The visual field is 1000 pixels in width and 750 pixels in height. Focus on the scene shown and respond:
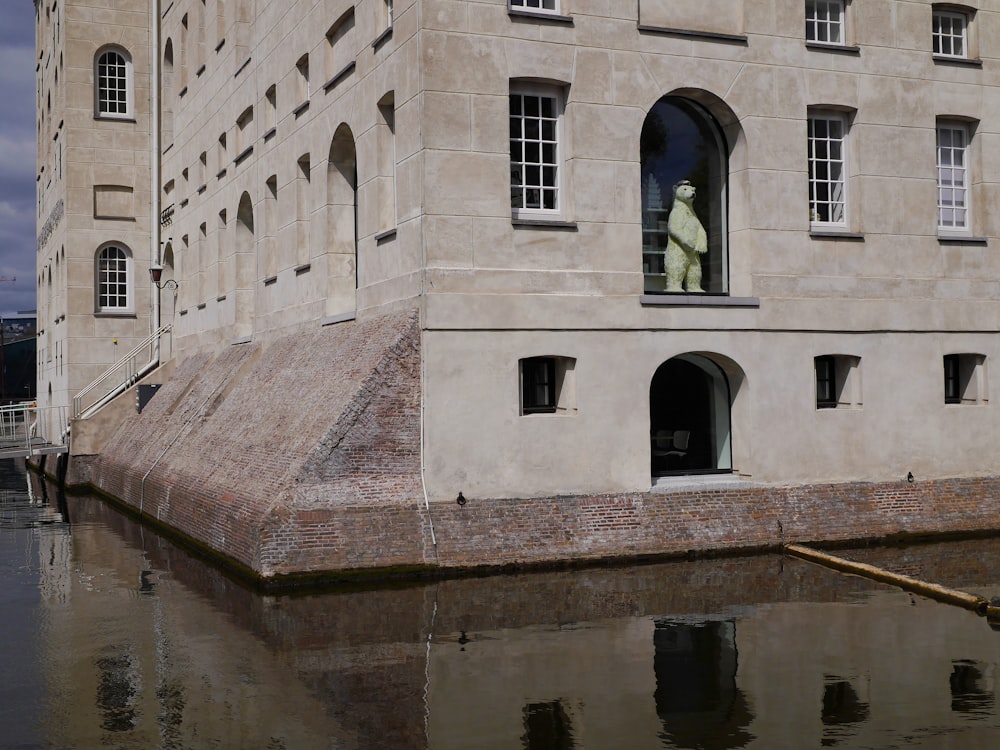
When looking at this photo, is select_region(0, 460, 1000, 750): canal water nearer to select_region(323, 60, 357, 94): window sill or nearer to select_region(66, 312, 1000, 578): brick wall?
select_region(66, 312, 1000, 578): brick wall

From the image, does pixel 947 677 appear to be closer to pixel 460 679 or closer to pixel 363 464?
pixel 460 679

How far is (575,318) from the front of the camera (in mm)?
18391

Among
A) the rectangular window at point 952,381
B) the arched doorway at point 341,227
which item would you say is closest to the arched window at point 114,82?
the arched doorway at point 341,227

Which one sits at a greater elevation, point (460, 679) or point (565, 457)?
point (565, 457)

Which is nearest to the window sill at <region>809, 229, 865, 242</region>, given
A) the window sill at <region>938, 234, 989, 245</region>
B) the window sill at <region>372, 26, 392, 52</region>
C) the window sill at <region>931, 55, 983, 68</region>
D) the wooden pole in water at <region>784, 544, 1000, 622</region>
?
the window sill at <region>938, 234, 989, 245</region>

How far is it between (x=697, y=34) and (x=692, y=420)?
642cm

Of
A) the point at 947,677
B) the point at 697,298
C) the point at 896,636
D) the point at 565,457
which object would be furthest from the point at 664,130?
the point at 947,677

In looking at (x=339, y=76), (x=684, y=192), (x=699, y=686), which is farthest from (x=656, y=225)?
(x=699, y=686)

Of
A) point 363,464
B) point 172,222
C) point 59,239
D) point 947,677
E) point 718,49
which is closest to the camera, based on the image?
point 947,677

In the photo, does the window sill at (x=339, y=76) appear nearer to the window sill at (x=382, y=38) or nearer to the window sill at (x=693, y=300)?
the window sill at (x=382, y=38)

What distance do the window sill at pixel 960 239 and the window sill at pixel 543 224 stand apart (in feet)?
23.4

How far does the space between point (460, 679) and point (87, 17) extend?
34.9 meters

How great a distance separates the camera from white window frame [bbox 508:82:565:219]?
18.6 m

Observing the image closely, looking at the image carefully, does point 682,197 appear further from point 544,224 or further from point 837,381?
point 837,381
